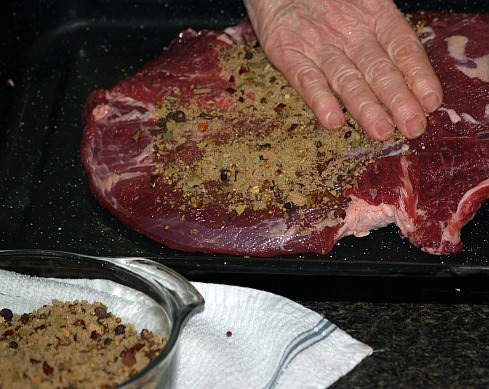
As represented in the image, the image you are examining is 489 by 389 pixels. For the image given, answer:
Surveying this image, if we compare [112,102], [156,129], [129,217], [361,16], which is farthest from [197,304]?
[361,16]

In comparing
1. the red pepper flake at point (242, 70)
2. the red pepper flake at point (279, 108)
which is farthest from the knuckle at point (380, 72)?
the red pepper flake at point (242, 70)

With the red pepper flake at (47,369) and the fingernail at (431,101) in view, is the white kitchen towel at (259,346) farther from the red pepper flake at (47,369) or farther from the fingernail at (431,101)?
the fingernail at (431,101)

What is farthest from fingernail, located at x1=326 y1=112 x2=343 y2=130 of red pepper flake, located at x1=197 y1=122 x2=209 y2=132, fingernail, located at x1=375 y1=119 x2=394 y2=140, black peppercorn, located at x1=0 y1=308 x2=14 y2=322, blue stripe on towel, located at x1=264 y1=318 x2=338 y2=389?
black peppercorn, located at x1=0 y1=308 x2=14 y2=322

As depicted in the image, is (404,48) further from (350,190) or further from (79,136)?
(79,136)

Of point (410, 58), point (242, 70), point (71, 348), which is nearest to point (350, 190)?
point (410, 58)

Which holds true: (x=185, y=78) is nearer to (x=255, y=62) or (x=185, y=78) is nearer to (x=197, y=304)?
(x=255, y=62)
